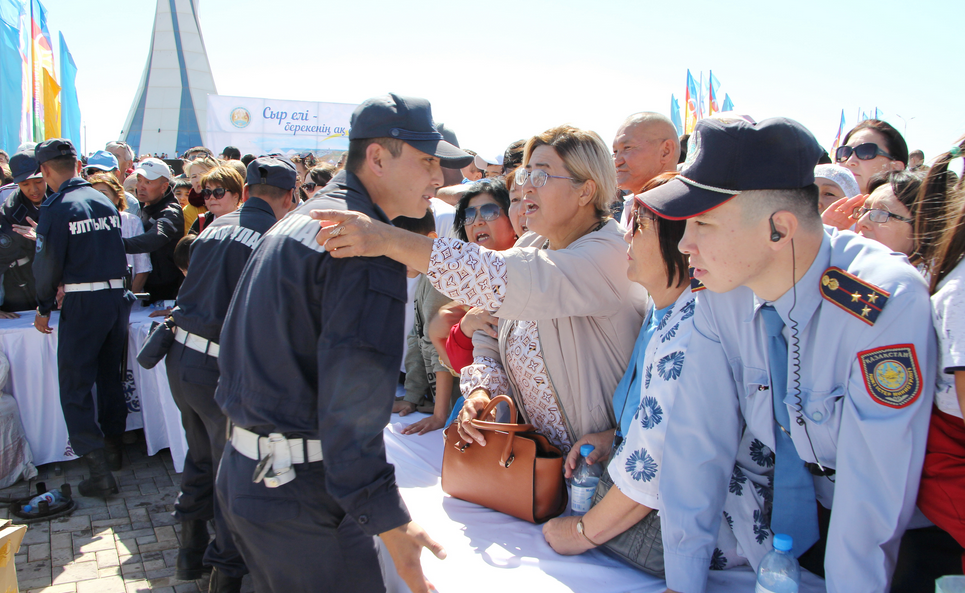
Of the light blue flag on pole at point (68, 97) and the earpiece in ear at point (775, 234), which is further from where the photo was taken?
the light blue flag on pole at point (68, 97)

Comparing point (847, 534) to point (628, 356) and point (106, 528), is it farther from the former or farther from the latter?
point (106, 528)

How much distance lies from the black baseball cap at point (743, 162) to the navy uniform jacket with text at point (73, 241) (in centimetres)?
418

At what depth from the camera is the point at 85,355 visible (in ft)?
13.1

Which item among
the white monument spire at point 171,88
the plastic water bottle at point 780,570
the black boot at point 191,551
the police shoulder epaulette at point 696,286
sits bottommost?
the black boot at point 191,551

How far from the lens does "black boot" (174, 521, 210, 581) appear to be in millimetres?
3039

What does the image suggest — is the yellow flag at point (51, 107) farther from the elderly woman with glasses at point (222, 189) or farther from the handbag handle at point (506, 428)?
the handbag handle at point (506, 428)

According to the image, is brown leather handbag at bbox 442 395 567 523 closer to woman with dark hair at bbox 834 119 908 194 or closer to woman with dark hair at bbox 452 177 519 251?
woman with dark hair at bbox 452 177 519 251

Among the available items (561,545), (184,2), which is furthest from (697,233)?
(184,2)

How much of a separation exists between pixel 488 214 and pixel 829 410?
2.26m

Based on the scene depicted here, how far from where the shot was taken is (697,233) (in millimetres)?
1446

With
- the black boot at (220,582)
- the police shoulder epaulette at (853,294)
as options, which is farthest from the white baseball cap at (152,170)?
the police shoulder epaulette at (853,294)

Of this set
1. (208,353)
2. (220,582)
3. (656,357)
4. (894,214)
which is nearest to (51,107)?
(208,353)

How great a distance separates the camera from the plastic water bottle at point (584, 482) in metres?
1.95

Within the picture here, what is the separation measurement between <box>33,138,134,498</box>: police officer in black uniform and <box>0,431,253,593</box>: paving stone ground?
247mm
